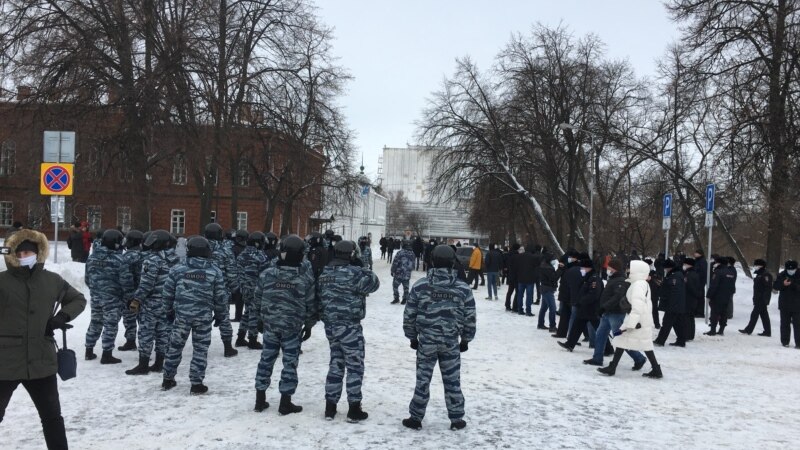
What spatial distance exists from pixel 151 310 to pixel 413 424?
13.9ft

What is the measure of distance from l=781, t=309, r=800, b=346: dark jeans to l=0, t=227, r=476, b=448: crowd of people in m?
9.86

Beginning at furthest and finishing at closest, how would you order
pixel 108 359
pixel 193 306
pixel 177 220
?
pixel 177 220 < pixel 108 359 < pixel 193 306

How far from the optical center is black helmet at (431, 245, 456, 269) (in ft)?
20.1

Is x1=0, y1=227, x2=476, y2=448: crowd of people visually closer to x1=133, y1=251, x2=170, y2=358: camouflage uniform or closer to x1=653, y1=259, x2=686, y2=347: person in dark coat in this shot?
x1=133, y1=251, x2=170, y2=358: camouflage uniform

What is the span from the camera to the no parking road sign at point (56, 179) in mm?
13086

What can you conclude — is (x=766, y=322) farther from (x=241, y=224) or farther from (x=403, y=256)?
(x=241, y=224)

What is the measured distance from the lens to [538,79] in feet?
107

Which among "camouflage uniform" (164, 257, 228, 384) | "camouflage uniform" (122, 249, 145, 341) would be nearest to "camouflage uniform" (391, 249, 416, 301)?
"camouflage uniform" (122, 249, 145, 341)

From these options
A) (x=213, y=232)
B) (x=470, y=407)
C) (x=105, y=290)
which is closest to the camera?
(x=470, y=407)

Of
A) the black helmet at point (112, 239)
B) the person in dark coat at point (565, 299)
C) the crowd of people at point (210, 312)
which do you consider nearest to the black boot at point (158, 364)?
the crowd of people at point (210, 312)

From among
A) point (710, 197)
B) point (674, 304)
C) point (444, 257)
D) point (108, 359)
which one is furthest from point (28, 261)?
point (710, 197)

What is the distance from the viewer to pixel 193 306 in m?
7.35

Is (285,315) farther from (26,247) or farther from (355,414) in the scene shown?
(26,247)

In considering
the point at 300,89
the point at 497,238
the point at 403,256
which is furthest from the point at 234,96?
the point at 497,238
